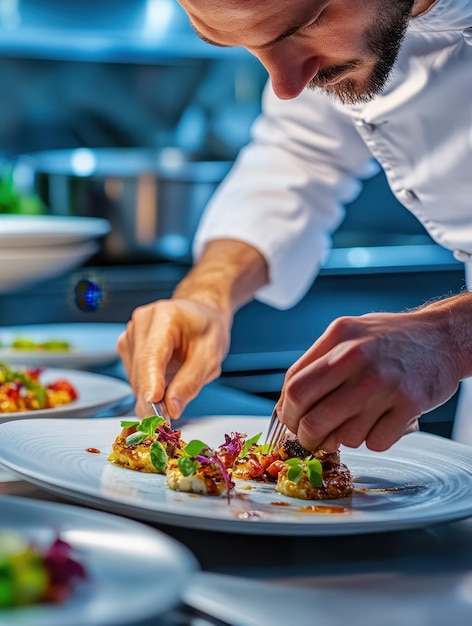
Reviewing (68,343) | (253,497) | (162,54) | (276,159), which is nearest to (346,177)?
(276,159)

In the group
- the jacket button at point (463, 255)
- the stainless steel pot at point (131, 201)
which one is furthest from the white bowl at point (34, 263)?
the stainless steel pot at point (131, 201)

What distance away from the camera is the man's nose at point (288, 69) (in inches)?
43.3

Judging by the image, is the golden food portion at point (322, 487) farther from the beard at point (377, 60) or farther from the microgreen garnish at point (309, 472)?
the beard at point (377, 60)

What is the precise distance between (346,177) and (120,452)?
99cm

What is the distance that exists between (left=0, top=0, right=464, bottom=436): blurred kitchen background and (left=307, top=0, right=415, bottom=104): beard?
1239 mm

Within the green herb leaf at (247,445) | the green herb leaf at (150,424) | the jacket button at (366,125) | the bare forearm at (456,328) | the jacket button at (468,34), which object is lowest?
the green herb leaf at (247,445)

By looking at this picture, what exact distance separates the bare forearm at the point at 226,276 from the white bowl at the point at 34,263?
179mm

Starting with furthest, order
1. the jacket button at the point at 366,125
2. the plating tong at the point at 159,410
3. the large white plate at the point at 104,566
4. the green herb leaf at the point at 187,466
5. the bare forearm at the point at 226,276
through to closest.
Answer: the bare forearm at the point at 226,276 → the jacket button at the point at 366,125 → the plating tong at the point at 159,410 → the green herb leaf at the point at 187,466 → the large white plate at the point at 104,566

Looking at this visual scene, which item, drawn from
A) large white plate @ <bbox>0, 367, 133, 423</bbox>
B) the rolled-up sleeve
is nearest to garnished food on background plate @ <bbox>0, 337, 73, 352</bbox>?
large white plate @ <bbox>0, 367, 133, 423</bbox>

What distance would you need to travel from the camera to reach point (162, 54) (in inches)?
138

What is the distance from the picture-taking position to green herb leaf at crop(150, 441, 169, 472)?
993mm

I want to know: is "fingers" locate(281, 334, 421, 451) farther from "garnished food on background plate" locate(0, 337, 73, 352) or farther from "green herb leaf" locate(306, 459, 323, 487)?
"garnished food on background plate" locate(0, 337, 73, 352)

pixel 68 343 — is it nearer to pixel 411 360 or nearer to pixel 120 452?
pixel 120 452

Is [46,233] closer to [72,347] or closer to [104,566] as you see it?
[72,347]
